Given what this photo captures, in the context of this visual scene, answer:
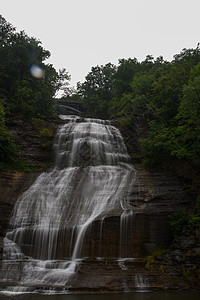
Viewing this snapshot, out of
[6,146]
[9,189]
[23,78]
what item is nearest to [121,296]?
[9,189]

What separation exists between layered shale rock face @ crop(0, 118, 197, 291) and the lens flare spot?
50.5 feet

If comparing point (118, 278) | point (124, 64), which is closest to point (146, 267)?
point (118, 278)

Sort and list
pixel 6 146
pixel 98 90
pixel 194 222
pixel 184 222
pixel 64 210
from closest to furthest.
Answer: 1. pixel 194 222
2. pixel 184 222
3. pixel 64 210
4. pixel 6 146
5. pixel 98 90

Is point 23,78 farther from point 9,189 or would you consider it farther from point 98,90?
point 9,189

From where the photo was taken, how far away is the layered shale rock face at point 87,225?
1020cm

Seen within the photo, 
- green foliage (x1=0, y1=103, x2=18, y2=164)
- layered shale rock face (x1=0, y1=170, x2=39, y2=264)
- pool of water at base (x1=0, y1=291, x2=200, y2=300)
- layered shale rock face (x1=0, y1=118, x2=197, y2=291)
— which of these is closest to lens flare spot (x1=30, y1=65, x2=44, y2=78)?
green foliage (x1=0, y1=103, x2=18, y2=164)

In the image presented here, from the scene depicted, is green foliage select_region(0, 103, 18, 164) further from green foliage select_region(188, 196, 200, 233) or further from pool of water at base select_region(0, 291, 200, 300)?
green foliage select_region(188, 196, 200, 233)

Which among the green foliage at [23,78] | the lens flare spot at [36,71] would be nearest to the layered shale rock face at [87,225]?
the green foliage at [23,78]

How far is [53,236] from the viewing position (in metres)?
12.0

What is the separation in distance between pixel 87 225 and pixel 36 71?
75.0 ft

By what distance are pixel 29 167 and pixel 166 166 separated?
9.69 m

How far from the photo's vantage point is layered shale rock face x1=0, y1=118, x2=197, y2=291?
401 inches

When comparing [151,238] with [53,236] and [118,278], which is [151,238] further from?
[53,236]

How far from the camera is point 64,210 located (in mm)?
13781
